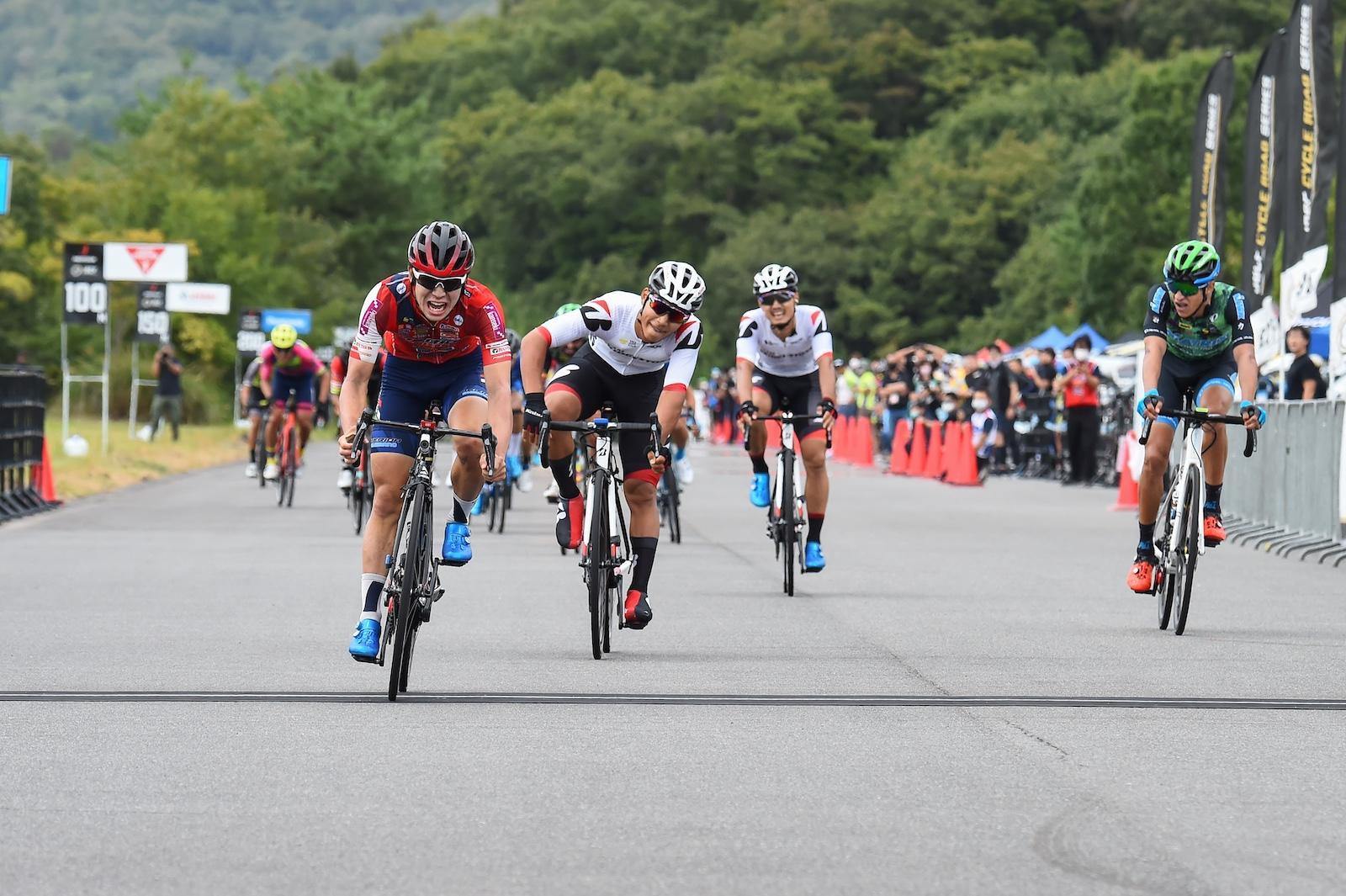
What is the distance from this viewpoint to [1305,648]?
11.5 m

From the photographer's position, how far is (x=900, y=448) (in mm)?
39344

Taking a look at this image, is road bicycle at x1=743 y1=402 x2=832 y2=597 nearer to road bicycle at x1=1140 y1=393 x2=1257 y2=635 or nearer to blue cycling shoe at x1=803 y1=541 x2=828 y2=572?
blue cycling shoe at x1=803 y1=541 x2=828 y2=572

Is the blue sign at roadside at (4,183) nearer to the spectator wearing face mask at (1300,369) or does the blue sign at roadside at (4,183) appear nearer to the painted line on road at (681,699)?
the spectator wearing face mask at (1300,369)

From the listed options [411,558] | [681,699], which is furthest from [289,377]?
[681,699]

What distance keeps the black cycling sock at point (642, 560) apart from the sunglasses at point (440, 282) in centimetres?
223

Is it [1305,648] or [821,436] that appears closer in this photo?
[1305,648]

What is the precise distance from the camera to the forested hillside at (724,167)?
7281 centimetres

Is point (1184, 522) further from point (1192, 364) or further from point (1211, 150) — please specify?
point (1211, 150)

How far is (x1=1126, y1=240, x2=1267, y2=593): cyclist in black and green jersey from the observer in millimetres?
12172

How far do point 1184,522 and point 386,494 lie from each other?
4.58 meters

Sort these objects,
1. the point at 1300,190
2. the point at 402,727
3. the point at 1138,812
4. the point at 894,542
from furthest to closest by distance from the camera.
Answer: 1. the point at 1300,190
2. the point at 894,542
3. the point at 402,727
4. the point at 1138,812

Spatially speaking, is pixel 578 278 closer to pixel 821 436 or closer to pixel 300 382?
pixel 300 382

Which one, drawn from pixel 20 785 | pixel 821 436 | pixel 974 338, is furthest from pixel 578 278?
pixel 20 785

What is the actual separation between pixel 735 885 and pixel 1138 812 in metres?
1.55
